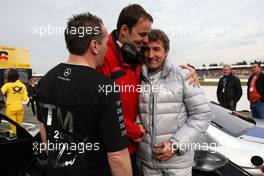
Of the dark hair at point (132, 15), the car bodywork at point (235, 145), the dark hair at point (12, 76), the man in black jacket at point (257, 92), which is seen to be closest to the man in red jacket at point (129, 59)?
the dark hair at point (132, 15)

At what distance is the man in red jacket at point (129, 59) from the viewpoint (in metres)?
1.98

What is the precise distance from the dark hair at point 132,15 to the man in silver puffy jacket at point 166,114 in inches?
5.2

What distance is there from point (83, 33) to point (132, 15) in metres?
0.52

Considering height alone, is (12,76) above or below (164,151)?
above

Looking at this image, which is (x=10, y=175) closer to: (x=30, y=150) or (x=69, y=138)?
(x=30, y=150)

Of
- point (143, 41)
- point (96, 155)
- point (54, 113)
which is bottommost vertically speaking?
point (96, 155)

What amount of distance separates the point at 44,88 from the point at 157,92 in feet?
2.32

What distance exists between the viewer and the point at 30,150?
2.83 meters

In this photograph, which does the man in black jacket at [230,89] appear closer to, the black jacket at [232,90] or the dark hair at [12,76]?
the black jacket at [232,90]

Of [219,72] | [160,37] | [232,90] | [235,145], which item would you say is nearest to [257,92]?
[232,90]

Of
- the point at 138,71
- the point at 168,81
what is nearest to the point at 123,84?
the point at 138,71

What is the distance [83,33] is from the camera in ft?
5.53

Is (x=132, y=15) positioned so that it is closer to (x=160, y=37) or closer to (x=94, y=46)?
(x=160, y=37)

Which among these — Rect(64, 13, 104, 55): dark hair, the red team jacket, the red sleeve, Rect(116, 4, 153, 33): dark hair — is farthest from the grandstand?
Rect(64, 13, 104, 55): dark hair
